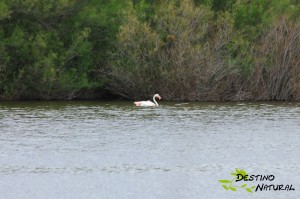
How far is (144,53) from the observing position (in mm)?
35156

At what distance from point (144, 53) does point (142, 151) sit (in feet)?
52.2

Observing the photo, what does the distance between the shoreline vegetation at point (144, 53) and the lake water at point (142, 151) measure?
4.21 m

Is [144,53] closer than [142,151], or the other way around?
[142,151]

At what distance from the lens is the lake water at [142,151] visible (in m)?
15.3

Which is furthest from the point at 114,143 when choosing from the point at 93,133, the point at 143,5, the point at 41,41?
the point at 143,5

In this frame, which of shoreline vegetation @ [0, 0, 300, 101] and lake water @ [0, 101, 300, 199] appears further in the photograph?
shoreline vegetation @ [0, 0, 300, 101]

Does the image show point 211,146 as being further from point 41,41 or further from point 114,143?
point 41,41

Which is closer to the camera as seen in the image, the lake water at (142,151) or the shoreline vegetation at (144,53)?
the lake water at (142,151)

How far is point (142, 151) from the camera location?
64.3 feet

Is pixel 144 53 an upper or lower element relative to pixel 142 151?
upper

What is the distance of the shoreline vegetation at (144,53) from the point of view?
1350 inches

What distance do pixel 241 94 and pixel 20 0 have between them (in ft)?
33.5

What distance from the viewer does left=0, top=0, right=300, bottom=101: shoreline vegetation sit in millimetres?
34281

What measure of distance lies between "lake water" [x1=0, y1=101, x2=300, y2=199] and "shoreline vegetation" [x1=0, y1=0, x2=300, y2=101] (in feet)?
13.8
